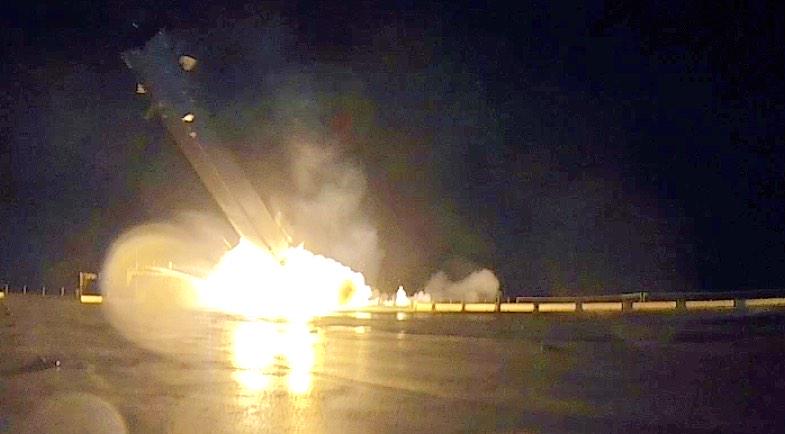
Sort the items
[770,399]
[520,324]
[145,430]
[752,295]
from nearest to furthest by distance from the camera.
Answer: [145,430] < [770,399] < [520,324] < [752,295]

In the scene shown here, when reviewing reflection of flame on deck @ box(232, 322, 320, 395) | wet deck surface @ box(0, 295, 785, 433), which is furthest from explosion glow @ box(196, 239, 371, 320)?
wet deck surface @ box(0, 295, 785, 433)

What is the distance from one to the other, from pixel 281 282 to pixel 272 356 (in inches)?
1420

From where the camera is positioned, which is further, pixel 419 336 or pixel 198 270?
pixel 198 270

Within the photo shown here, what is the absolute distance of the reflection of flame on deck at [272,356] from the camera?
1665 centimetres

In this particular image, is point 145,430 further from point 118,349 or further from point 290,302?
point 290,302

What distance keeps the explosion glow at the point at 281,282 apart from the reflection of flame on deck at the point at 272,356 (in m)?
23.6

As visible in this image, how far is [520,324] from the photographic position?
1293 inches

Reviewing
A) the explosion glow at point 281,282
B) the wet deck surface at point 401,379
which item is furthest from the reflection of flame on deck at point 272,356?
the explosion glow at point 281,282

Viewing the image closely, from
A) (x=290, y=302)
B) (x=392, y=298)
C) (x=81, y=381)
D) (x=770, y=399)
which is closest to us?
(x=770, y=399)

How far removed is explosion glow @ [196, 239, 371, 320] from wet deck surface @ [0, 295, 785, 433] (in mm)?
26708

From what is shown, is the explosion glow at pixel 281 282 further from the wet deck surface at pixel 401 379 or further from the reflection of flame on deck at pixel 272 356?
the wet deck surface at pixel 401 379

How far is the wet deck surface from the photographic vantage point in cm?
1244

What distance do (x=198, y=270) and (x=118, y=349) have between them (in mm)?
42166

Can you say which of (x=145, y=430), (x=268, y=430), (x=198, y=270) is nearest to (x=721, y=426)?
(x=268, y=430)
